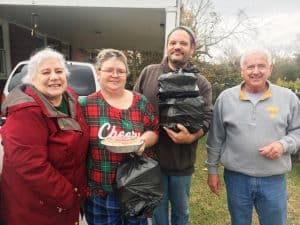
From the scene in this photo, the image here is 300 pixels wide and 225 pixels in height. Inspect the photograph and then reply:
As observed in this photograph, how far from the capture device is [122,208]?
7.18 feet

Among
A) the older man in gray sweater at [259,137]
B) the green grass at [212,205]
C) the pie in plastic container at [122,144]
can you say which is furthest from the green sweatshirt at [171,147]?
the green grass at [212,205]

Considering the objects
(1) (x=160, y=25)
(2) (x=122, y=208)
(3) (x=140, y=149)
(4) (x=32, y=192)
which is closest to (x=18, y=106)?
(4) (x=32, y=192)

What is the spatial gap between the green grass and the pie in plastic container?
7.15 ft

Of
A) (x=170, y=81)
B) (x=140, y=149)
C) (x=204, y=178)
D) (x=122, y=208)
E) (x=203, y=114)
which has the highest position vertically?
(x=170, y=81)

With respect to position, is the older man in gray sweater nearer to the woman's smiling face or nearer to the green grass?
the woman's smiling face

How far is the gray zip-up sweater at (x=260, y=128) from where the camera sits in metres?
2.42

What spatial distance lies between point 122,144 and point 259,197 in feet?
4.01

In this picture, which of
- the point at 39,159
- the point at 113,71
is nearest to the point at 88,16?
the point at 113,71

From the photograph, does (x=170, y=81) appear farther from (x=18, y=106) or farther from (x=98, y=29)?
(x=98, y=29)

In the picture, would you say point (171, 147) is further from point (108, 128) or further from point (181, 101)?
point (108, 128)

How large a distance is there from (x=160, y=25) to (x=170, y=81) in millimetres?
8452

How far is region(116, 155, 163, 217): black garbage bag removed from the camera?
7.04ft

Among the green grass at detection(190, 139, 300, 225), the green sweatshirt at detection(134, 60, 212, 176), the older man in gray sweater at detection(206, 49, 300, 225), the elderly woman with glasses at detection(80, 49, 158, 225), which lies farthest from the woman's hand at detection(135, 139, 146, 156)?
the green grass at detection(190, 139, 300, 225)

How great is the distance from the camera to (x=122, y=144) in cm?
202
